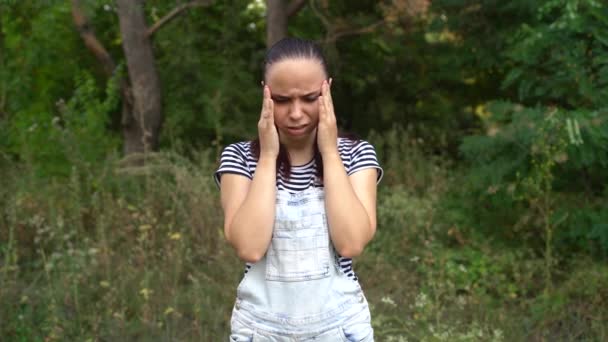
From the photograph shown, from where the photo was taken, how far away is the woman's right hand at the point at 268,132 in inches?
84.7

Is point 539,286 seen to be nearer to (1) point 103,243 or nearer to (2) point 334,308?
(1) point 103,243

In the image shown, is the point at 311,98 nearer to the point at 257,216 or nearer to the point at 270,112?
the point at 270,112

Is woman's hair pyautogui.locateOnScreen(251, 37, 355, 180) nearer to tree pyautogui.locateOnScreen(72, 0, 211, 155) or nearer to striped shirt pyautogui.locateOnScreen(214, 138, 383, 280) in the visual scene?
striped shirt pyautogui.locateOnScreen(214, 138, 383, 280)

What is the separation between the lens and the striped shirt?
2.26 metres

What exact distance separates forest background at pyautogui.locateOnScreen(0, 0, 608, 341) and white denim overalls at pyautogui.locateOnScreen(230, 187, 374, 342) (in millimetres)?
1683

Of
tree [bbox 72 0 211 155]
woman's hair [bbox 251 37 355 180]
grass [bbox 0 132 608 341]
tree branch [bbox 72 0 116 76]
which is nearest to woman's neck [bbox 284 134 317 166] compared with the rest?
woman's hair [bbox 251 37 355 180]

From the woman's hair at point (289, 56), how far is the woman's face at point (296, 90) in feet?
0.05

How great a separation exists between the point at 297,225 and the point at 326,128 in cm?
29

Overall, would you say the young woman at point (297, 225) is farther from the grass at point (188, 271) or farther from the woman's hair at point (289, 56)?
the grass at point (188, 271)

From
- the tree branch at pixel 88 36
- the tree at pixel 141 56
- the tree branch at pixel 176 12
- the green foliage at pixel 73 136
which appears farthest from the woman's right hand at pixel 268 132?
the tree branch at pixel 88 36

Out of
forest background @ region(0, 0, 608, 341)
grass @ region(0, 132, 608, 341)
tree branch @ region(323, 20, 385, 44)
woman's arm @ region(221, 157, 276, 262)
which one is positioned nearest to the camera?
woman's arm @ region(221, 157, 276, 262)

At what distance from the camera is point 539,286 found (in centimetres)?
519

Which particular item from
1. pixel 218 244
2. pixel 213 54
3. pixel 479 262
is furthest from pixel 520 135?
pixel 213 54

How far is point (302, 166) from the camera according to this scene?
2287mm
